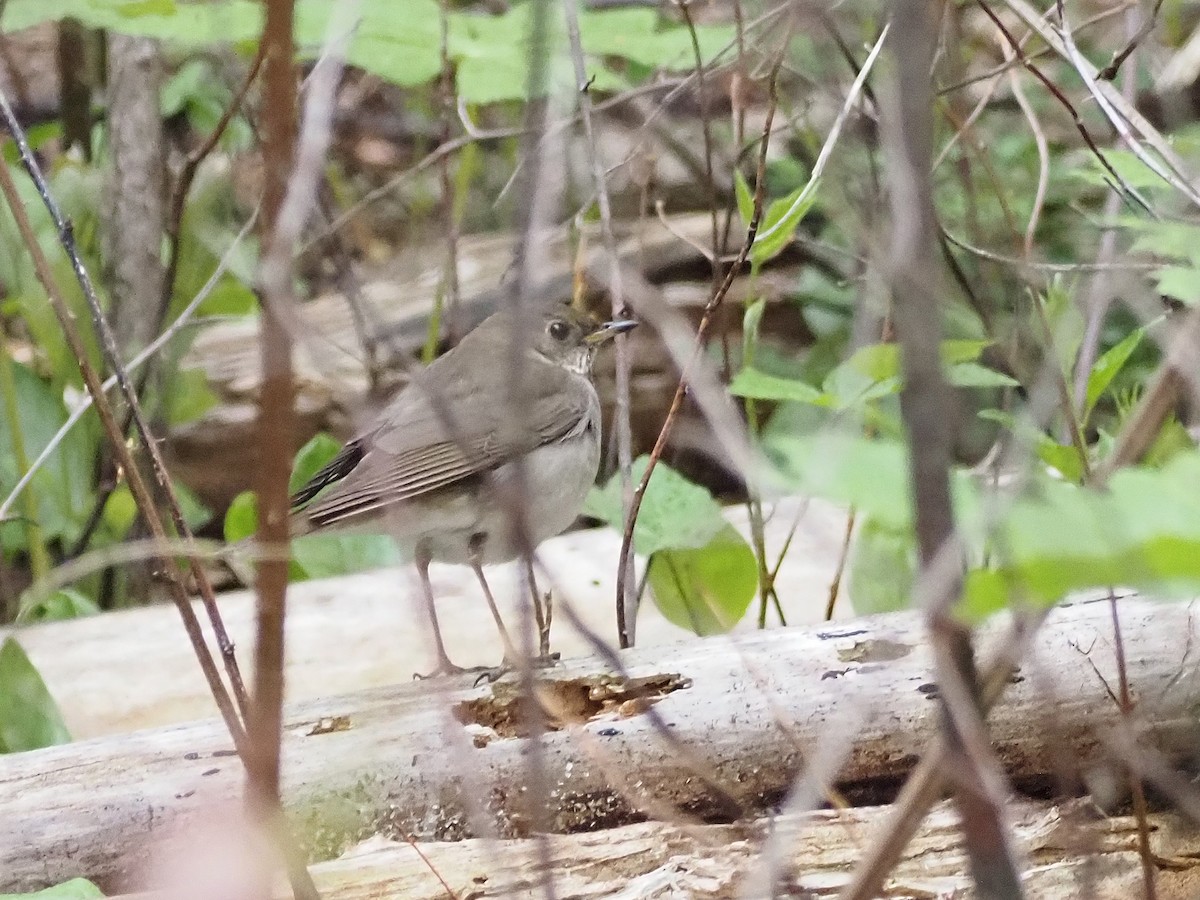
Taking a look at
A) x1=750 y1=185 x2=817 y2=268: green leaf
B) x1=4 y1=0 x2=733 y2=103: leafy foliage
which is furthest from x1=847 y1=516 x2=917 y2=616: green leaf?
x1=4 y1=0 x2=733 y2=103: leafy foliage

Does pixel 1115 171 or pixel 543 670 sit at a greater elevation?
pixel 1115 171

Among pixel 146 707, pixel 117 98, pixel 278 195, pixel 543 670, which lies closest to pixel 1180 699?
pixel 543 670

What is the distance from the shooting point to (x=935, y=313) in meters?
0.80

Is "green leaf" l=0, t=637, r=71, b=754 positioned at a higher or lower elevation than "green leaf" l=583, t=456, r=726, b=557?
lower

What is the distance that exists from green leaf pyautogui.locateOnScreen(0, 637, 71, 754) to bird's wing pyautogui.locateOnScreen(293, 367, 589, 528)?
2.14 feet

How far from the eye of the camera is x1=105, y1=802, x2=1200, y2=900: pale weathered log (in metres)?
1.86

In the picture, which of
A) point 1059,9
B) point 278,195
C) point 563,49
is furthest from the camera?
point 563,49

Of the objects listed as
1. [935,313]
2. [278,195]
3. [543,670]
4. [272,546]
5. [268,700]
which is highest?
[278,195]

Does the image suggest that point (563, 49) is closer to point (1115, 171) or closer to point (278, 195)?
point (1115, 171)

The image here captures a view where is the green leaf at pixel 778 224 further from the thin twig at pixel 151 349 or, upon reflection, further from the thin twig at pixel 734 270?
the thin twig at pixel 151 349

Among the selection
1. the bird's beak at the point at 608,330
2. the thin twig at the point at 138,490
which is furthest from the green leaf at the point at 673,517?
the thin twig at the point at 138,490

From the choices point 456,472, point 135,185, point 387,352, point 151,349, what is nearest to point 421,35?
point 151,349

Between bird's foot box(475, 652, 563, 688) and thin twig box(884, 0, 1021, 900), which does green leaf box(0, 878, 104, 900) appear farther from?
thin twig box(884, 0, 1021, 900)

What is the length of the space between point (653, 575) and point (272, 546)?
1986 mm
